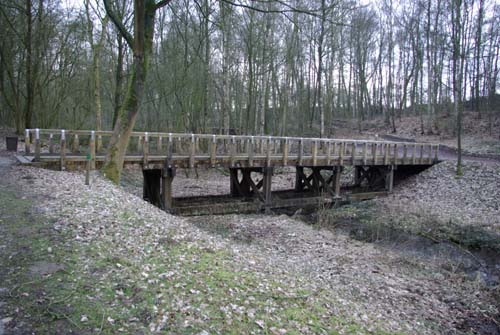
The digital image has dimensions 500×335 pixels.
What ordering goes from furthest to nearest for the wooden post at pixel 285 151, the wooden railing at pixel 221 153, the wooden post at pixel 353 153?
the wooden post at pixel 353 153, the wooden post at pixel 285 151, the wooden railing at pixel 221 153

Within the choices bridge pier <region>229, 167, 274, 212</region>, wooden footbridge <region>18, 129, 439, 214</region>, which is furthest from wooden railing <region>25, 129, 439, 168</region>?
bridge pier <region>229, 167, 274, 212</region>

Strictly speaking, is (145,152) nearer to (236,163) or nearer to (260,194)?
(236,163)

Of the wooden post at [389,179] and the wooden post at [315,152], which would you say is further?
the wooden post at [389,179]

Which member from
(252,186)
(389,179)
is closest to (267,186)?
(252,186)

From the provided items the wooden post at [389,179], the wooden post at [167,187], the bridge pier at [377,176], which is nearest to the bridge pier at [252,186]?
the wooden post at [167,187]

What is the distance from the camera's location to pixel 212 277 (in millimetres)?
5363

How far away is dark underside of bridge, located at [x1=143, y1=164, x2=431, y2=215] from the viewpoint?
1412 cm

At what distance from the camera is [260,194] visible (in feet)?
52.4

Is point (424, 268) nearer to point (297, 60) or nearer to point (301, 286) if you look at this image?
point (301, 286)

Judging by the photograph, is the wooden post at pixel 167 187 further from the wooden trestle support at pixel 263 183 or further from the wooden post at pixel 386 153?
the wooden post at pixel 386 153

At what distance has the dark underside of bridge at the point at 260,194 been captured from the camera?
556 inches

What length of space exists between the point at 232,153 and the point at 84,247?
9736mm

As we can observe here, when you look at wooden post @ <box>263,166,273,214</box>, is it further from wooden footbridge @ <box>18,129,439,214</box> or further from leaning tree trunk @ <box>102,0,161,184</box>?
leaning tree trunk @ <box>102,0,161,184</box>

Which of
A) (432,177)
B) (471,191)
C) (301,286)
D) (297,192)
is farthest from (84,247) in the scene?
(432,177)
